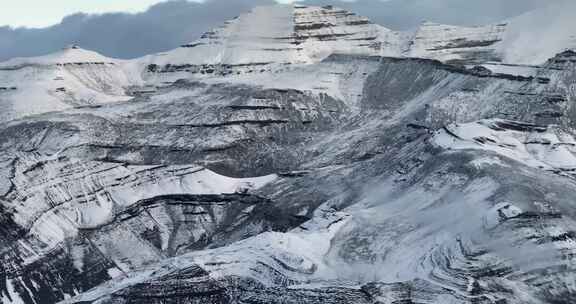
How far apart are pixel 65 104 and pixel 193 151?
49.9m

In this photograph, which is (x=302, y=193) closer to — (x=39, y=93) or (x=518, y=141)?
(x=518, y=141)

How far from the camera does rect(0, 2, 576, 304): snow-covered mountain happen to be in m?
81.0

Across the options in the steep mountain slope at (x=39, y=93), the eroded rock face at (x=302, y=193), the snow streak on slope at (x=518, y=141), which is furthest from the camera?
the steep mountain slope at (x=39, y=93)

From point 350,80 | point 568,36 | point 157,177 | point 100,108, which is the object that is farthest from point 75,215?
point 568,36

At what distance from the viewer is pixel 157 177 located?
124 m

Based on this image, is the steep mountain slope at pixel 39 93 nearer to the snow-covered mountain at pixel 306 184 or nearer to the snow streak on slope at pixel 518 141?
the snow-covered mountain at pixel 306 184

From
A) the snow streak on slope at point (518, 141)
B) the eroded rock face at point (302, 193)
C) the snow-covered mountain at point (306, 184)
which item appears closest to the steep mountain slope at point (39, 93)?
the snow-covered mountain at point (306, 184)

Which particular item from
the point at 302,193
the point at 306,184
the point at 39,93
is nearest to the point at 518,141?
the point at 306,184

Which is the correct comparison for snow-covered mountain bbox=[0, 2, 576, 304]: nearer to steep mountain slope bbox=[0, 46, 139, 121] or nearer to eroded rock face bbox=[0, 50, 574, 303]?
eroded rock face bbox=[0, 50, 574, 303]

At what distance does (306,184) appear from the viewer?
120750 mm

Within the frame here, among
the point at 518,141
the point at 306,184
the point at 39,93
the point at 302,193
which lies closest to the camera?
the point at 518,141

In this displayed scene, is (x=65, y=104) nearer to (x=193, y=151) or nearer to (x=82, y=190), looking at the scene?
(x=193, y=151)

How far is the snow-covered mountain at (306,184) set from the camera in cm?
8100

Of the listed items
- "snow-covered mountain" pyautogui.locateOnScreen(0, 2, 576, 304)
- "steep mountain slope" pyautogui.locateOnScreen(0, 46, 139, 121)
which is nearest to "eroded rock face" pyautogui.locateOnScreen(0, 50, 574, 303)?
"snow-covered mountain" pyautogui.locateOnScreen(0, 2, 576, 304)
